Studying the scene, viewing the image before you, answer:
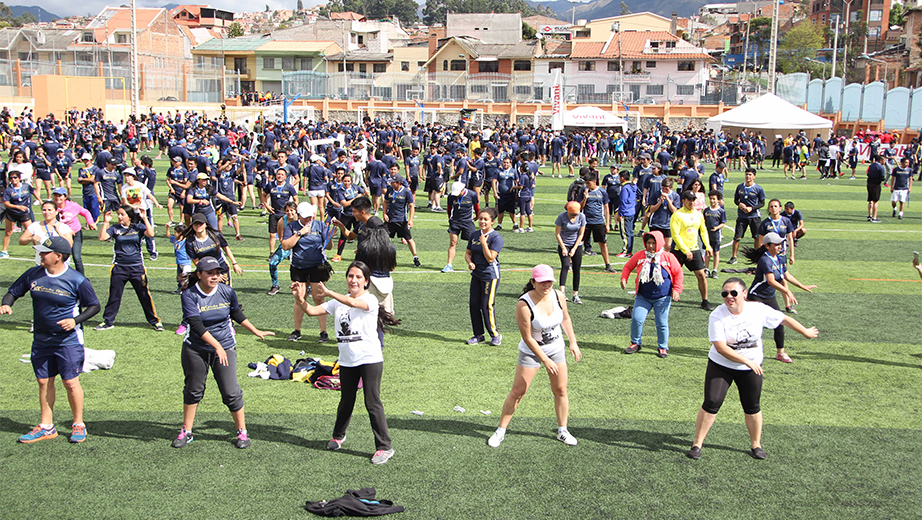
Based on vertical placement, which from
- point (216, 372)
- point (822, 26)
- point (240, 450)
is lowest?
point (240, 450)

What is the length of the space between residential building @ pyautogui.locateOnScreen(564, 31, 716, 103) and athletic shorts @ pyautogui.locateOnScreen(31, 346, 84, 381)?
193 feet

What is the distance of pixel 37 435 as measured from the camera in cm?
711

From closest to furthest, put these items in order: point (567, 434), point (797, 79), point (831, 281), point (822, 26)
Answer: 1. point (567, 434)
2. point (831, 281)
3. point (797, 79)
4. point (822, 26)

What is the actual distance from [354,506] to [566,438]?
2314 mm

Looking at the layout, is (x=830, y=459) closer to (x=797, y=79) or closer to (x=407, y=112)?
(x=797, y=79)

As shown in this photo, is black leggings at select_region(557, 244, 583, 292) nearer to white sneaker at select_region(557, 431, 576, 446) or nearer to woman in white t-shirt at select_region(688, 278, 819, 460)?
white sneaker at select_region(557, 431, 576, 446)

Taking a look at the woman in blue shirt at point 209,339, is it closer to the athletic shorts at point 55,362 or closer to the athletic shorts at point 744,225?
the athletic shorts at point 55,362

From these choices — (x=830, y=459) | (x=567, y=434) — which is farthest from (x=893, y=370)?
(x=567, y=434)

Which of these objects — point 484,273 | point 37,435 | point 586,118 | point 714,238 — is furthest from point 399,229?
point 586,118

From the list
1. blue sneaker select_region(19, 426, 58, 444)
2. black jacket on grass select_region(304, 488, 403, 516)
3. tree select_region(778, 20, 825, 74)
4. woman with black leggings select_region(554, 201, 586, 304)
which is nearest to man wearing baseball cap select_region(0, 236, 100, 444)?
blue sneaker select_region(19, 426, 58, 444)

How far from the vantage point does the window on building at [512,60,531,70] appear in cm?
7838

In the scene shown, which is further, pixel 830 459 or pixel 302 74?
pixel 302 74

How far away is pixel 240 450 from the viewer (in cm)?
704

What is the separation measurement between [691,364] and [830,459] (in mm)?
2782
